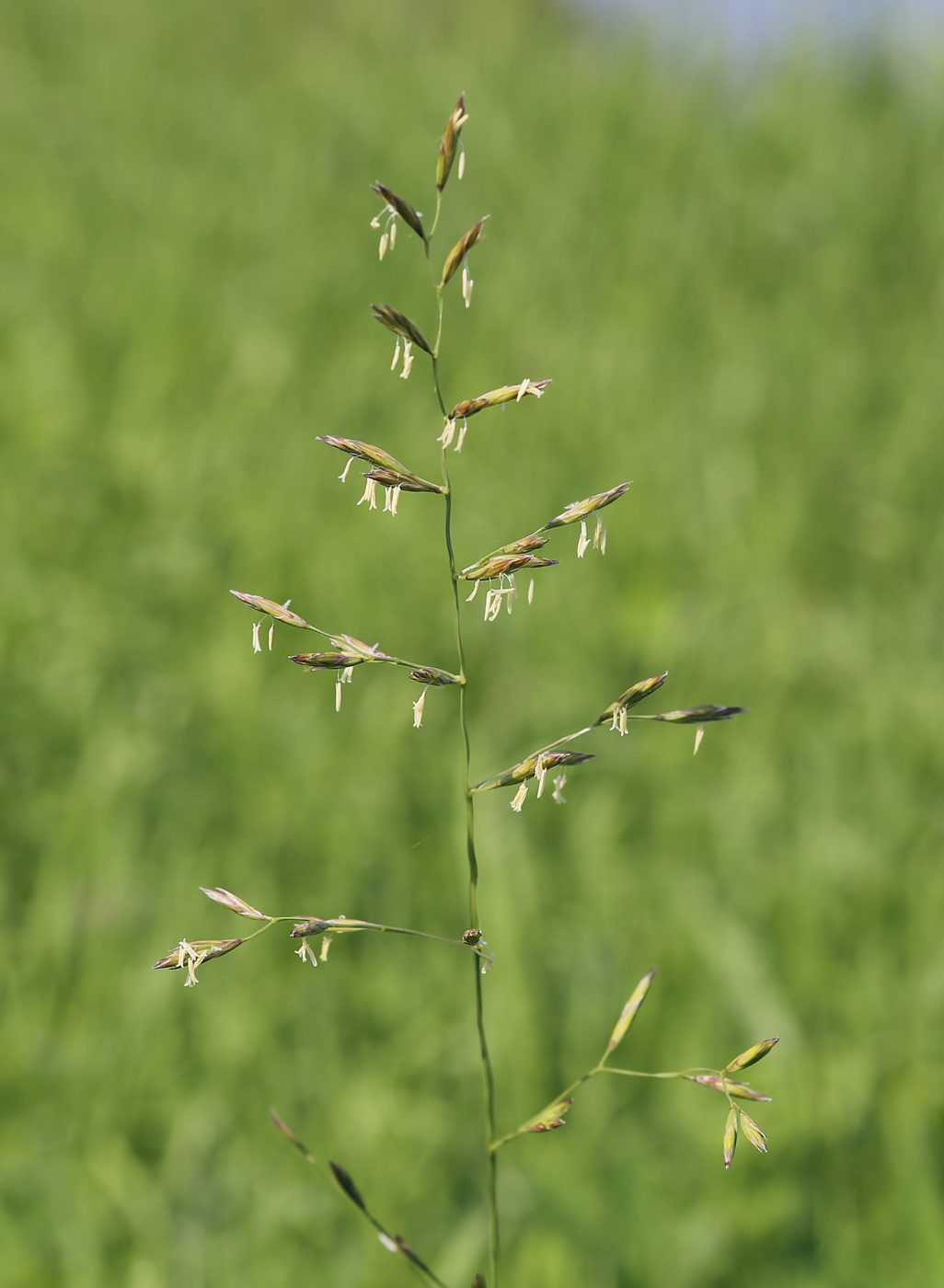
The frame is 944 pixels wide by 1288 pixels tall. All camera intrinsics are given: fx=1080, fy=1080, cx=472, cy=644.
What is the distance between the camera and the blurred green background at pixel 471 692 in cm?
210

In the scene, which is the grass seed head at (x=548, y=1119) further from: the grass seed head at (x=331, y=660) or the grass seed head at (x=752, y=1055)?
the grass seed head at (x=331, y=660)

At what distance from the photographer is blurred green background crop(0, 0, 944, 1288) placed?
6.88 ft

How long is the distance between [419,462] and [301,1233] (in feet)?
9.39

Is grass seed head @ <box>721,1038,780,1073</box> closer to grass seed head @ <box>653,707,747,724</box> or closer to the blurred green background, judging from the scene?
grass seed head @ <box>653,707,747,724</box>

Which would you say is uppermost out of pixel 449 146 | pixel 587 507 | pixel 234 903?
pixel 449 146

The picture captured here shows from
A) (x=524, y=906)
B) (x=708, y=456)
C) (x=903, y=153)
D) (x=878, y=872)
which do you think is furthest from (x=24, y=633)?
(x=903, y=153)

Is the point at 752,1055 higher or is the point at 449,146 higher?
the point at 449,146

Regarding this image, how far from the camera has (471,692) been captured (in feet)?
11.4

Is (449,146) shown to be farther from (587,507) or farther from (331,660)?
Answer: (331,660)

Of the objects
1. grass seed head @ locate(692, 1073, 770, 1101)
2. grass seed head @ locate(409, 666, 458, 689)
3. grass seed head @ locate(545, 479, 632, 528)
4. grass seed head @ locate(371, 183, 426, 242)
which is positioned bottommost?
grass seed head @ locate(692, 1073, 770, 1101)

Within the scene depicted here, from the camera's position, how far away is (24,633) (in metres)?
3.13

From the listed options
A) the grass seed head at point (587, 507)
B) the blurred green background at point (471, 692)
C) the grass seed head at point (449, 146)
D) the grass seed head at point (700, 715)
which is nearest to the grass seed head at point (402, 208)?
the grass seed head at point (449, 146)

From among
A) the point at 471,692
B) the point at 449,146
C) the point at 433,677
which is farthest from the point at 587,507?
the point at 471,692

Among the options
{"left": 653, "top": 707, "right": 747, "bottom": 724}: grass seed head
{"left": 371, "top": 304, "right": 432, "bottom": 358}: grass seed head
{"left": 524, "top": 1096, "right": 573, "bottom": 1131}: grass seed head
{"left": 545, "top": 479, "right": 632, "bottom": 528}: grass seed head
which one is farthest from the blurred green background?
{"left": 371, "top": 304, "right": 432, "bottom": 358}: grass seed head
